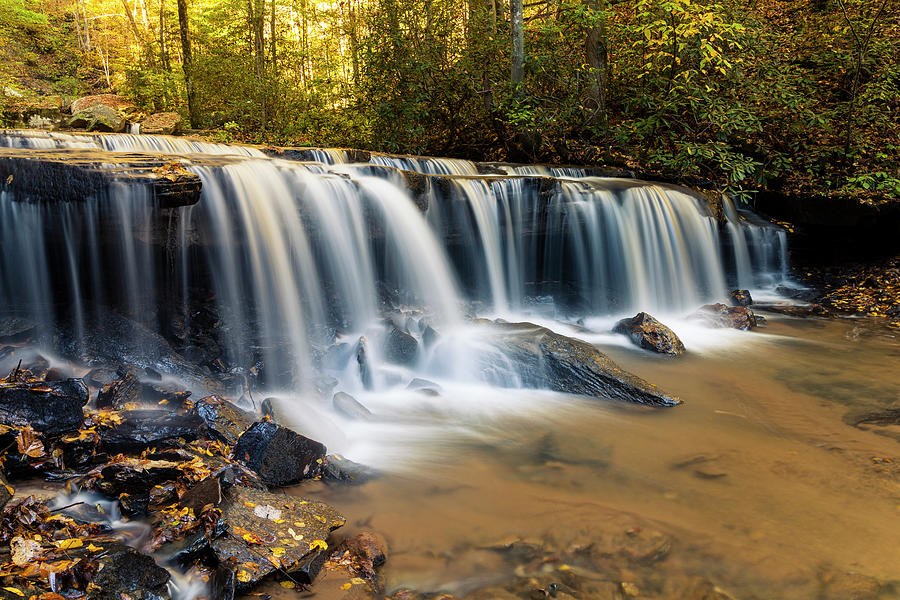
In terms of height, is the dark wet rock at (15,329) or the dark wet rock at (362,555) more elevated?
the dark wet rock at (15,329)

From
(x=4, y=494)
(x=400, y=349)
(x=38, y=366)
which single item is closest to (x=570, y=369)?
(x=400, y=349)

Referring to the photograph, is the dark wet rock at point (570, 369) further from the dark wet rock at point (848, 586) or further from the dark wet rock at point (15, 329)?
the dark wet rock at point (15, 329)

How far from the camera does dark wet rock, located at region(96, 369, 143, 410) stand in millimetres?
4293

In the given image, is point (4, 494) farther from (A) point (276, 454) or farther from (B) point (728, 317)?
(B) point (728, 317)

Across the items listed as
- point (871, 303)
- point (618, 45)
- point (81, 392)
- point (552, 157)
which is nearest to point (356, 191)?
point (81, 392)

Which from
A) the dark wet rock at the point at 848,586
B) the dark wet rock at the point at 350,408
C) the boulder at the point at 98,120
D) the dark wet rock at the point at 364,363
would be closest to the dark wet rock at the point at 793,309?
the dark wet rock at the point at 364,363

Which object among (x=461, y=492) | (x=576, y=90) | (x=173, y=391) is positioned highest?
(x=576, y=90)

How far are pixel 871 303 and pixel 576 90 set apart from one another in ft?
24.1

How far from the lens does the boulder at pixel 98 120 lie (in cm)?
1487

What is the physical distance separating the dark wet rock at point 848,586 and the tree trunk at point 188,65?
1811 cm

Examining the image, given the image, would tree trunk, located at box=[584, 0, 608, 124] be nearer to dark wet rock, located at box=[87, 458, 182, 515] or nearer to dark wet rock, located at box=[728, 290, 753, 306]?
dark wet rock, located at box=[728, 290, 753, 306]

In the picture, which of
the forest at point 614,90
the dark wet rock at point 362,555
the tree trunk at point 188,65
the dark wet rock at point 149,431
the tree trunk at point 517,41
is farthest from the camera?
the tree trunk at point 188,65

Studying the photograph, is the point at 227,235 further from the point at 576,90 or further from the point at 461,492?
the point at 576,90

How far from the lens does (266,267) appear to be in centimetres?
638
